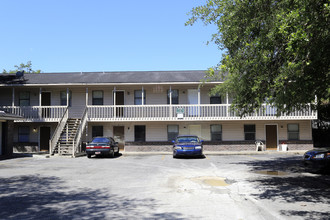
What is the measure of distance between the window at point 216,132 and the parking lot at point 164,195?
12.3m

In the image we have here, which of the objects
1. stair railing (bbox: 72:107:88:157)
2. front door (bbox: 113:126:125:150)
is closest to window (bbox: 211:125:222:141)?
front door (bbox: 113:126:125:150)

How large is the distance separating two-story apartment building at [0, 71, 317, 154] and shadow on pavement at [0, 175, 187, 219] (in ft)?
44.8

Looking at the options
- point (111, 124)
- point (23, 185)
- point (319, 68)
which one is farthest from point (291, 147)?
point (23, 185)

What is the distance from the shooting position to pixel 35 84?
915 inches

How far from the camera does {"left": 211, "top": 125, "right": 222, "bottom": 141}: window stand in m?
24.1

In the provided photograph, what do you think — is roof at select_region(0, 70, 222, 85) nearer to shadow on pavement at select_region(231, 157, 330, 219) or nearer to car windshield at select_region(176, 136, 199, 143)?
car windshield at select_region(176, 136, 199, 143)

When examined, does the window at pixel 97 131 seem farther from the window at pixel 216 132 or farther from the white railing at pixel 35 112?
the window at pixel 216 132

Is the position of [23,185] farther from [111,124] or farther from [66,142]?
[111,124]

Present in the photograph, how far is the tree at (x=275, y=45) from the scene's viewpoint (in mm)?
6460

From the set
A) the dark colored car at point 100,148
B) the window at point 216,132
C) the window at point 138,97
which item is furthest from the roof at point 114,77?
the dark colored car at point 100,148

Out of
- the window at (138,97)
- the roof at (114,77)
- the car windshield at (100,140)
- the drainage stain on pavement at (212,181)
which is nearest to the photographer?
the drainage stain on pavement at (212,181)

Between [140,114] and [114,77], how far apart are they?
474 centimetres

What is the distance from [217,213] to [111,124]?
63.3 ft

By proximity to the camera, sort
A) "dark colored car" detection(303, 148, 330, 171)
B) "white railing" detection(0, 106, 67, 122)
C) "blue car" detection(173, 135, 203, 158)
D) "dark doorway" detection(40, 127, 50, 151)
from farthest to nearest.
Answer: "dark doorway" detection(40, 127, 50, 151) < "white railing" detection(0, 106, 67, 122) < "blue car" detection(173, 135, 203, 158) < "dark colored car" detection(303, 148, 330, 171)
